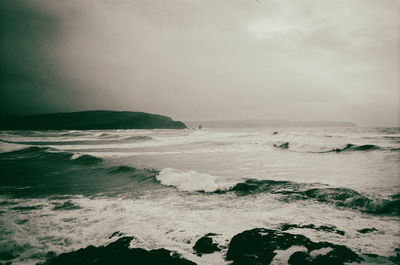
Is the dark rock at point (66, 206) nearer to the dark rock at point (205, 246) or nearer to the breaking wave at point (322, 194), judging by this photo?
the dark rock at point (205, 246)

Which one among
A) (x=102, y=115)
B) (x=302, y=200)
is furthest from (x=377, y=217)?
(x=102, y=115)

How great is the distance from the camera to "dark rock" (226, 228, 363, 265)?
329 centimetres

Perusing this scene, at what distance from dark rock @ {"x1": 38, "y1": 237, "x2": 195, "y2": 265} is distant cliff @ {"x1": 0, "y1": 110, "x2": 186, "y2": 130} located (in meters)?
130

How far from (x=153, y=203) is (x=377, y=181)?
710cm

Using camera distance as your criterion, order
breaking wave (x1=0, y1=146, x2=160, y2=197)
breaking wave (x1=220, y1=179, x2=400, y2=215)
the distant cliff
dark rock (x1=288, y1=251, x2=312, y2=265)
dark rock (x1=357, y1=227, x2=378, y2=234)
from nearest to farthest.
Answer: dark rock (x1=288, y1=251, x2=312, y2=265)
dark rock (x1=357, y1=227, x2=378, y2=234)
breaking wave (x1=220, y1=179, x2=400, y2=215)
breaking wave (x1=0, y1=146, x2=160, y2=197)
the distant cliff

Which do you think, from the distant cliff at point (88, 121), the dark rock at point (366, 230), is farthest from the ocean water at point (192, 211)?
the distant cliff at point (88, 121)

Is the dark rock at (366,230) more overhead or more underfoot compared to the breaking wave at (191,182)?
more overhead

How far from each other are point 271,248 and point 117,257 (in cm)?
226

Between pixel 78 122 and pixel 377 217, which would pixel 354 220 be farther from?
pixel 78 122

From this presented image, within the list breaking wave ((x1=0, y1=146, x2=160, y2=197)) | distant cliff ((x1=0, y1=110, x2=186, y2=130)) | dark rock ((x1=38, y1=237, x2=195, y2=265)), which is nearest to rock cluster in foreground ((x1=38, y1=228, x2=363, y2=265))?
dark rock ((x1=38, y1=237, x2=195, y2=265))

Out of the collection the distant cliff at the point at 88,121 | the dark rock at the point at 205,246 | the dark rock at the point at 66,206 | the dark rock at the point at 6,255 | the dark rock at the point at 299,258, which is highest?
the distant cliff at the point at 88,121

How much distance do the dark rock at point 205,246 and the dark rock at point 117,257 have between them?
A: 0.35m

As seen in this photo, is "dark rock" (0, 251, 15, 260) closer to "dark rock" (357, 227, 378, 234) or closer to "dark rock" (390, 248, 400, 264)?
"dark rock" (390, 248, 400, 264)

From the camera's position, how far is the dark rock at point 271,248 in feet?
10.8
